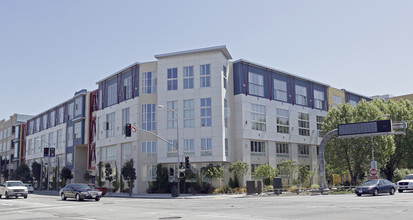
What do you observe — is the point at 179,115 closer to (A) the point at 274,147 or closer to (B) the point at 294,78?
(A) the point at 274,147

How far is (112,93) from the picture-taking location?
64.3 m

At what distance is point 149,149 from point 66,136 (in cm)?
3218

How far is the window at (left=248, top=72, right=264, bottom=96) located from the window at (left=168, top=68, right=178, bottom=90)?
1025 cm

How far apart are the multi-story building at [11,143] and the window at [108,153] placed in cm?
4762

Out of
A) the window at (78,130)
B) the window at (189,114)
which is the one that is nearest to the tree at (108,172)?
the window at (189,114)

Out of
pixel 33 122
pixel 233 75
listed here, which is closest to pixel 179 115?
pixel 233 75

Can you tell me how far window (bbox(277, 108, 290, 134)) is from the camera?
60456 millimetres

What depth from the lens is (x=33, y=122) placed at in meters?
99.8

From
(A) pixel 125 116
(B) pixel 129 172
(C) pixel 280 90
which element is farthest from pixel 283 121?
(B) pixel 129 172

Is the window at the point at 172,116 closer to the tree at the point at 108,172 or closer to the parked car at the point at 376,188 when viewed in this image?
the tree at the point at 108,172

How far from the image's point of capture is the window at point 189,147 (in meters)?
51.7

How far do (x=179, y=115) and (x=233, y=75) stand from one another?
31.7 feet

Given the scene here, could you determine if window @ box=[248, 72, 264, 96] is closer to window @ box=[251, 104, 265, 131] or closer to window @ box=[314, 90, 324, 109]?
window @ box=[251, 104, 265, 131]

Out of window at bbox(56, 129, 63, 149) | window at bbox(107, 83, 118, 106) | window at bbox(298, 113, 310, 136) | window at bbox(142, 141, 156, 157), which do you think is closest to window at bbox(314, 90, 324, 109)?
window at bbox(298, 113, 310, 136)
